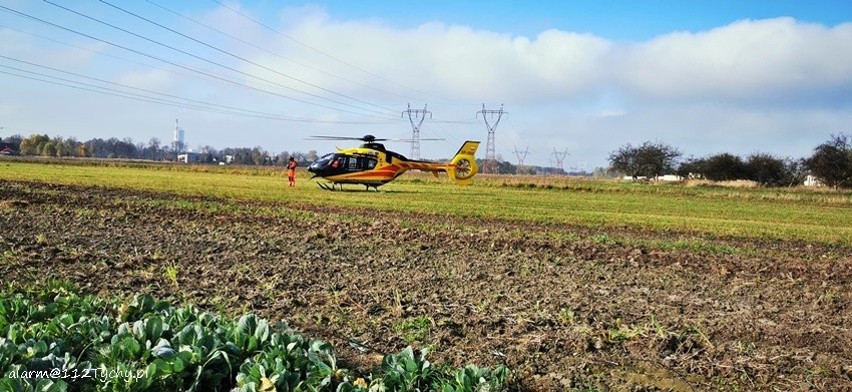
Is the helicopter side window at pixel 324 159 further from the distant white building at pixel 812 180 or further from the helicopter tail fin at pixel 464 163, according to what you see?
the distant white building at pixel 812 180

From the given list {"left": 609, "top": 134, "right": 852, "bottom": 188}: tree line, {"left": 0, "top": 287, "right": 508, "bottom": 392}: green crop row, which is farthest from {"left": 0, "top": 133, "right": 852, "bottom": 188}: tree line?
{"left": 0, "top": 287, "right": 508, "bottom": 392}: green crop row

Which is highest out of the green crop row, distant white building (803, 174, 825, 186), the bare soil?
distant white building (803, 174, 825, 186)

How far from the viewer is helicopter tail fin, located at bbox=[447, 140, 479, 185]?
4109 centimetres

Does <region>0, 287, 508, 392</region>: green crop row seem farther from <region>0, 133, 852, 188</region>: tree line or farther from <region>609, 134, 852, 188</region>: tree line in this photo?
<region>609, 134, 852, 188</region>: tree line

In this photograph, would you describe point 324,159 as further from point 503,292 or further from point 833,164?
point 833,164

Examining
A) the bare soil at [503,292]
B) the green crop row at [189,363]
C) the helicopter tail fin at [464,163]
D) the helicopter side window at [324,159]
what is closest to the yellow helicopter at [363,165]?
the helicopter side window at [324,159]

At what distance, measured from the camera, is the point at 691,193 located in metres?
53.6

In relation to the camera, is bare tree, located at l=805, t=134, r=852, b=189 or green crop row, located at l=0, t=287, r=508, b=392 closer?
green crop row, located at l=0, t=287, r=508, b=392

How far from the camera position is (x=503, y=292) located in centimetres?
789

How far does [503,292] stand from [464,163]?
112 feet

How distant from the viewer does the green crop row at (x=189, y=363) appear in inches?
165

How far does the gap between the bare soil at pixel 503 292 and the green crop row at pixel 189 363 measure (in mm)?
599

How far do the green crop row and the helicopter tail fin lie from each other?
36.1 m

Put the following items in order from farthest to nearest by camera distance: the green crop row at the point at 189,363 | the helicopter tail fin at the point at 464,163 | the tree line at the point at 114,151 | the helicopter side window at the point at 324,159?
the tree line at the point at 114,151
the helicopter tail fin at the point at 464,163
the helicopter side window at the point at 324,159
the green crop row at the point at 189,363
